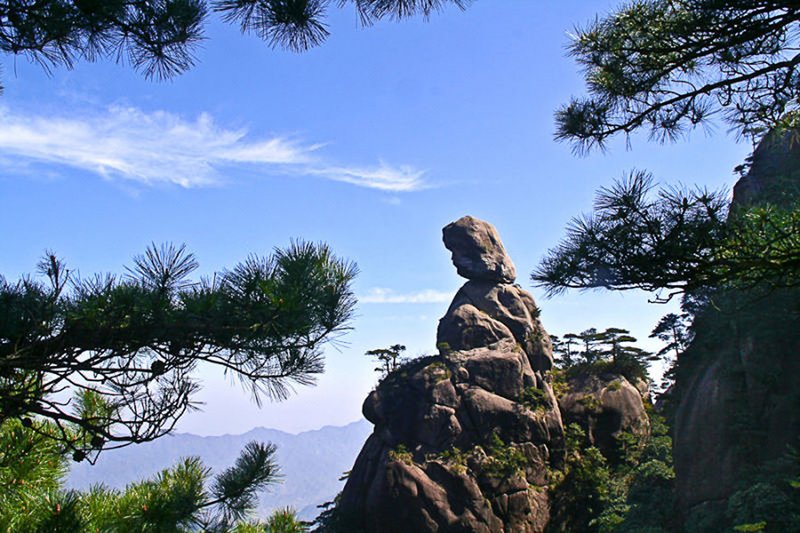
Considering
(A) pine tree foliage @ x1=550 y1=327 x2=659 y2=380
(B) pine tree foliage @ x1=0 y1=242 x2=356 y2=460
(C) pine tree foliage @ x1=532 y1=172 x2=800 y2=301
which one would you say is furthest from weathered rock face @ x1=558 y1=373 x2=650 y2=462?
(B) pine tree foliage @ x1=0 y1=242 x2=356 y2=460

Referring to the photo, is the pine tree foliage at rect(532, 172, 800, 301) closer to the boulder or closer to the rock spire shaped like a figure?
the rock spire shaped like a figure

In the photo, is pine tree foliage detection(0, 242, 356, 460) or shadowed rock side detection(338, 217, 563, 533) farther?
shadowed rock side detection(338, 217, 563, 533)

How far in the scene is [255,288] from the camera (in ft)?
10.2

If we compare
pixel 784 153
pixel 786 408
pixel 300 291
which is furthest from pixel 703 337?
pixel 300 291

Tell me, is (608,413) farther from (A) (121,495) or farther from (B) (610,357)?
(A) (121,495)

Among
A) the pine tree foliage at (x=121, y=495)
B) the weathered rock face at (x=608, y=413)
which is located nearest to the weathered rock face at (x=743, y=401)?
the weathered rock face at (x=608, y=413)

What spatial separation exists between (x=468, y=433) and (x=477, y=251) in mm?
7444

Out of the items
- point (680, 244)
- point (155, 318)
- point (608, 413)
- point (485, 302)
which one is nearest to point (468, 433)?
point (608, 413)

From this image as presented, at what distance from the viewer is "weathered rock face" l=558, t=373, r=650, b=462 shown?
20.5 metres

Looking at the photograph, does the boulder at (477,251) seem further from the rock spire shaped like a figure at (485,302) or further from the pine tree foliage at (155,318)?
the pine tree foliage at (155,318)

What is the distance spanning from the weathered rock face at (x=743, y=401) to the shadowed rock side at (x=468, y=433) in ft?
16.0

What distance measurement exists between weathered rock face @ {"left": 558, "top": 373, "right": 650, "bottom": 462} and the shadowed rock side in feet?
3.46

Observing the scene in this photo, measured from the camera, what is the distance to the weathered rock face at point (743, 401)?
45.4ft

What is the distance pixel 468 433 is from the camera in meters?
19.4
